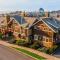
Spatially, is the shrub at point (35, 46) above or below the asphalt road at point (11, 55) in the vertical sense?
above

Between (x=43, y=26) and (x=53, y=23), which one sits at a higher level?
(x=53, y=23)

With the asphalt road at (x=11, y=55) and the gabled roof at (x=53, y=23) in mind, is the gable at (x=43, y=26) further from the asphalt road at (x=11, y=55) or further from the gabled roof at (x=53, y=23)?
the asphalt road at (x=11, y=55)

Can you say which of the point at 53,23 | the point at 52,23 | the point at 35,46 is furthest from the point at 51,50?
the point at 53,23

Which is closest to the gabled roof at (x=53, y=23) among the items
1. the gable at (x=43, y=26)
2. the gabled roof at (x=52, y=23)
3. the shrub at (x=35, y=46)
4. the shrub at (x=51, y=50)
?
the gabled roof at (x=52, y=23)

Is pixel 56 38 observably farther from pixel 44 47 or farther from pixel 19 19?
pixel 19 19

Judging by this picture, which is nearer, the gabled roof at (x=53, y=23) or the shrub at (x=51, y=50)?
the shrub at (x=51, y=50)

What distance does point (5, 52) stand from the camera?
45312 millimetres

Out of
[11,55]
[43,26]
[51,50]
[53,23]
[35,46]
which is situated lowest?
[11,55]

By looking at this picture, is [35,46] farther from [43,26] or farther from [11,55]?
[11,55]

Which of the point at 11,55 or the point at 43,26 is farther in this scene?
the point at 43,26

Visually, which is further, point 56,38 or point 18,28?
point 18,28

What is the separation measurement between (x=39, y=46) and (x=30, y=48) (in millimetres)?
2710

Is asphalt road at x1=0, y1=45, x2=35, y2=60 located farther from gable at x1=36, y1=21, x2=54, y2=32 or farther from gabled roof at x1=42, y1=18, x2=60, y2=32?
gabled roof at x1=42, y1=18, x2=60, y2=32

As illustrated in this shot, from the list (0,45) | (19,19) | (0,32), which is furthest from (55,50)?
(0,32)
